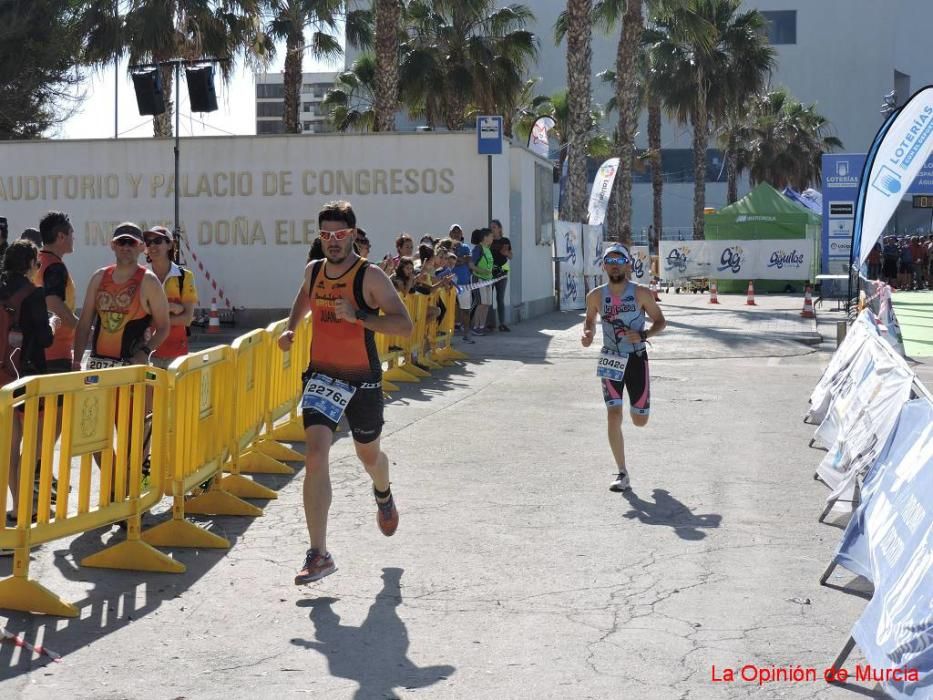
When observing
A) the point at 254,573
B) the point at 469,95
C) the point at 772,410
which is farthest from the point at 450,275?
the point at 469,95

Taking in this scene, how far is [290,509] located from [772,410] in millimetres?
6250

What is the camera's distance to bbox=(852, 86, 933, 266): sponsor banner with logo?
16469 mm

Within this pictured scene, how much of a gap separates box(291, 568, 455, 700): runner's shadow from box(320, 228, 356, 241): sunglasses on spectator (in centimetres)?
174

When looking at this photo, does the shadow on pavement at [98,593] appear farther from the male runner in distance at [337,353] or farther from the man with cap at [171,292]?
the man with cap at [171,292]

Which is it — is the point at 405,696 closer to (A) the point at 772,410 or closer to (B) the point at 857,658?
(B) the point at 857,658

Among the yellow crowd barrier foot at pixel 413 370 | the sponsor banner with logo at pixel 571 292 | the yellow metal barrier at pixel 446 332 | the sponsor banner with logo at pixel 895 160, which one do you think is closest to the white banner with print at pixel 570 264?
the sponsor banner with logo at pixel 571 292

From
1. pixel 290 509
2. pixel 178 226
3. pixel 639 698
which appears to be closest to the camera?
pixel 639 698

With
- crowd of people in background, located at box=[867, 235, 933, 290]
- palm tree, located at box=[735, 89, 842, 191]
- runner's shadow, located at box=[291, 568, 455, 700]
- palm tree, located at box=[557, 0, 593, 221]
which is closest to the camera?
runner's shadow, located at box=[291, 568, 455, 700]

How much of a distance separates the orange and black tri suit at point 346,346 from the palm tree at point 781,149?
5574 centimetres

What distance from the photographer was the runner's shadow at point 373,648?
16.0 ft

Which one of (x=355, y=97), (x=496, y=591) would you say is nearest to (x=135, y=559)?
(x=496, y=591)

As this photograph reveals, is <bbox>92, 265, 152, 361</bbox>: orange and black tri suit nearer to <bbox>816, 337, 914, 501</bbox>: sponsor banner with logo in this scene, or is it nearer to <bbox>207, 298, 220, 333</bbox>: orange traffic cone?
<bbox>816, 337, 914, 501</bbox>: sponsor banner with logo

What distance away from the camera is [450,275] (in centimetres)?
1650

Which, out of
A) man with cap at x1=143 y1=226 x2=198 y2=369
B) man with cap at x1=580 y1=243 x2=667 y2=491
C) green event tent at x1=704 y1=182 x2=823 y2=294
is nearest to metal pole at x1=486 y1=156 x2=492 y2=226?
man with cap at x1=580 y1=243 x2=667 y2=491
